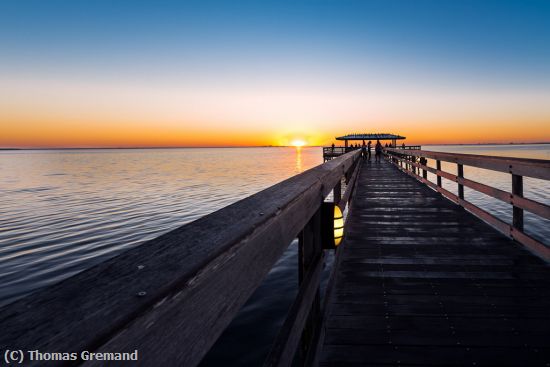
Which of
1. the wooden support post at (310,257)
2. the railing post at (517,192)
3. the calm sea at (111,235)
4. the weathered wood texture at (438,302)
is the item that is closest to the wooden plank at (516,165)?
the railing post at (517,192)

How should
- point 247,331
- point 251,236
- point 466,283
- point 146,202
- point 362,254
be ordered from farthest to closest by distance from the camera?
point 146,202 < point 247,331 < point 362,254 < point 466,283 < point 251,236

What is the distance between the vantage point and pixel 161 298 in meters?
0.67

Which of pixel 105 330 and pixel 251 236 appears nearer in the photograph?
pixel 105 330

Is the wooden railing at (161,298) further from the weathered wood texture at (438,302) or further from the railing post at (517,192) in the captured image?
the railing post at (517,192)

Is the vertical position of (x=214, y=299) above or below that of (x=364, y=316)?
above

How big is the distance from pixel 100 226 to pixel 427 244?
1261cm

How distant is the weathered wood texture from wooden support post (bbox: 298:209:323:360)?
10.5 inches

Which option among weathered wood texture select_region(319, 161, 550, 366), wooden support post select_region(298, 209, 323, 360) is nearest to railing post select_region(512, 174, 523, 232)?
weathered wood texture select_region(319, 161, 550, 366)

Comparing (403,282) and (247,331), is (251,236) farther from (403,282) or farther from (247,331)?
(247,331)

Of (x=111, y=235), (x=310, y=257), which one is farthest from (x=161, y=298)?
(x=111, y=235)

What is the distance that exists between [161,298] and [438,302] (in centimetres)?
328

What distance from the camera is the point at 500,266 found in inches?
162

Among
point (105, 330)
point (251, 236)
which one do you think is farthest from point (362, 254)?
point (105, 330)

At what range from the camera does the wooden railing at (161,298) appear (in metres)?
0.57
